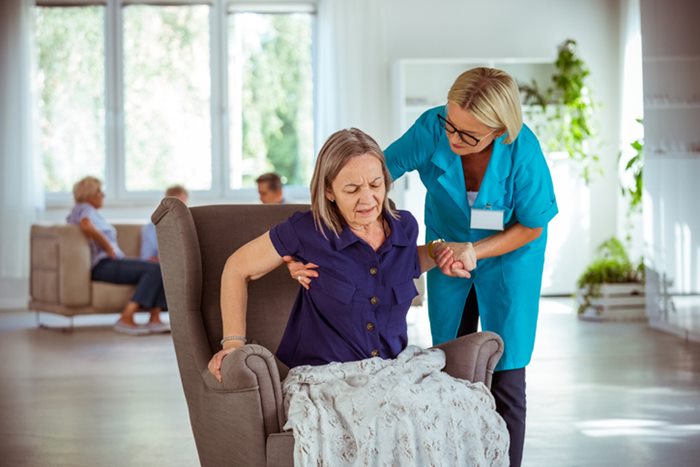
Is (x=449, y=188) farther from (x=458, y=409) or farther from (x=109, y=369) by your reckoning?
(x=109, y=369)

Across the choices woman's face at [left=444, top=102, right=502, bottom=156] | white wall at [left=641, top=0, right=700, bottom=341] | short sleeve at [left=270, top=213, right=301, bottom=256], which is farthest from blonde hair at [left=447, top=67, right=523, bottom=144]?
white wall at [left=641, top=0, right=700, bottom=341]

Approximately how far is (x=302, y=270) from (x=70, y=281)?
4949 millimetres

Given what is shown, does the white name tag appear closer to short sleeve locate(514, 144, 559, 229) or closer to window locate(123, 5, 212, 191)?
short sleeve locate(514, 144, 559, 229)

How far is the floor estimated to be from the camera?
3.62m

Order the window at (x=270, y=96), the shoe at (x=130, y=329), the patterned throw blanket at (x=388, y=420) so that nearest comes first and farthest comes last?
the patterned throw blanket at (x=388, y=420) < the shoe at (x=130, y=329) < the window at (x=270, y=96)

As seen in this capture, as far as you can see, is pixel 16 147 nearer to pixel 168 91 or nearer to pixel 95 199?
pixel 168 91

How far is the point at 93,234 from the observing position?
23.1ft

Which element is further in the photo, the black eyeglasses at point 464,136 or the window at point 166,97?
the window at point 166,97

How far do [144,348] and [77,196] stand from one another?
4.67 ft

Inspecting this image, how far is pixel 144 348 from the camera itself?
6.29 meters

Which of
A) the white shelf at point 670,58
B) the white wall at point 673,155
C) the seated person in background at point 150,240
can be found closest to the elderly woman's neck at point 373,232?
the white wall at point 673,155

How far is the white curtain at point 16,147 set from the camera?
28.8 feet

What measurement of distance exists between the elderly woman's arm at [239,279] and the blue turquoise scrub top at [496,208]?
0.46 meters

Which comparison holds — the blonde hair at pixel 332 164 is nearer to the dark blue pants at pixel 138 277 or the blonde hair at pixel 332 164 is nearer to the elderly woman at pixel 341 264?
the elderly woman at pixel 341 264
